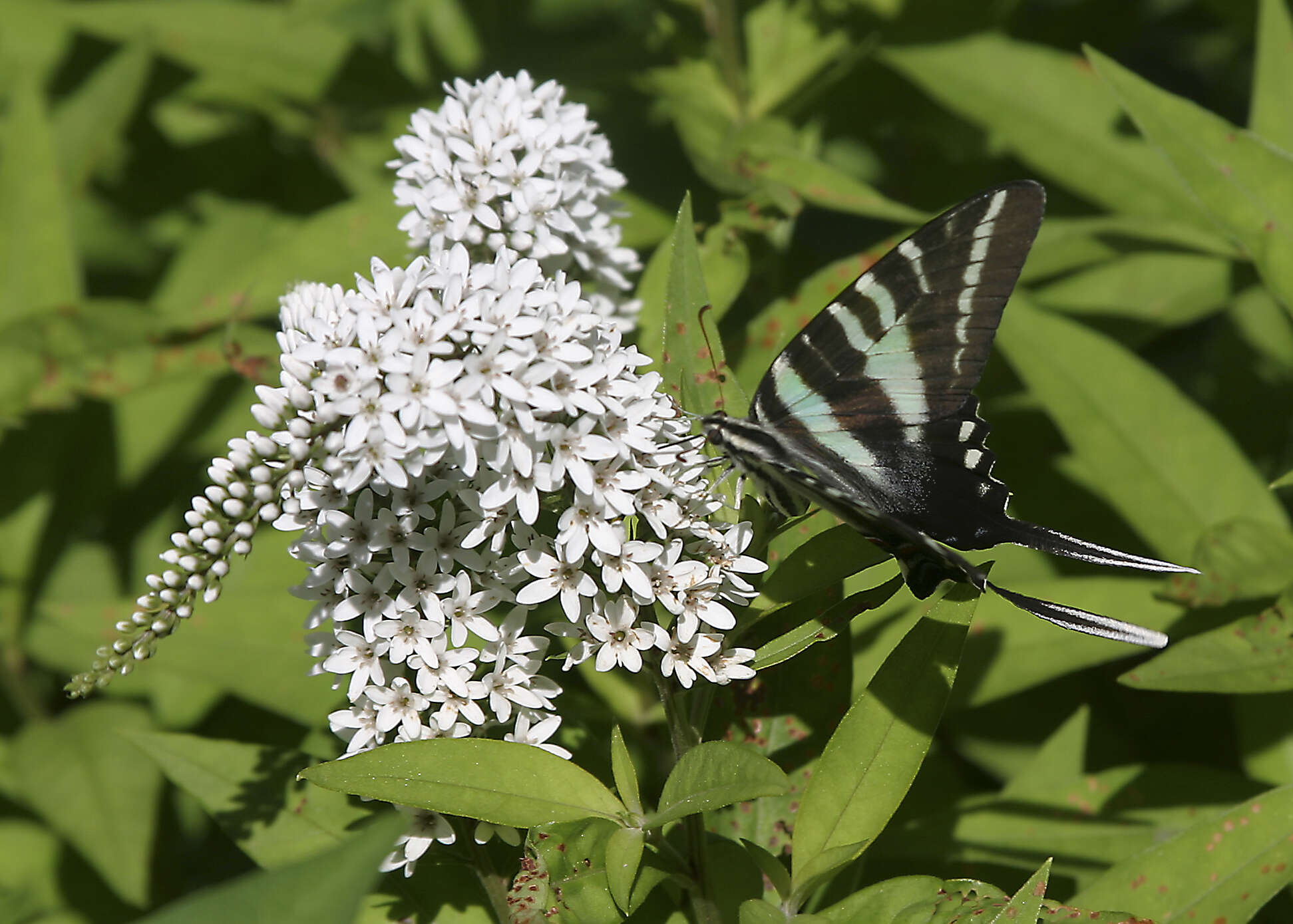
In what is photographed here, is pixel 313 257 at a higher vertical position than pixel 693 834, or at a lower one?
higher

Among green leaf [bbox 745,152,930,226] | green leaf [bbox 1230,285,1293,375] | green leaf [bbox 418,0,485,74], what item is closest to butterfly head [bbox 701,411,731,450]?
green leaf [bbox 745,152,930,226]

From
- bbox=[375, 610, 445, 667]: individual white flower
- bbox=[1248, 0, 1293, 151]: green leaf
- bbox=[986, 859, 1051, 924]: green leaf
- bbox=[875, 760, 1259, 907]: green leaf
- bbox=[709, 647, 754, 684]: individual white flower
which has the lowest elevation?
bbox=[875, 760, 1259, 907]: green leaf

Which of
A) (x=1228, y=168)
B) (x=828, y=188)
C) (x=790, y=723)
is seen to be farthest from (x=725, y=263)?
(x=1228, y=168)

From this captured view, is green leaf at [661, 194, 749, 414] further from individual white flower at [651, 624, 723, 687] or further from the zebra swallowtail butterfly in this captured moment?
individual white flower at [651, 624, 723, 687]

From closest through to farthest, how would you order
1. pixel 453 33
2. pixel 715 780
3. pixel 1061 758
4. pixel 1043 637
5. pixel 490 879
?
1. pixel 715 780
2. pixel 490 879
3. pixel 1043 637
4. pixel 1061 758
5. pixel 453 33

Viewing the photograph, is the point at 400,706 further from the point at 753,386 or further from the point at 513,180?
the point at 753,386

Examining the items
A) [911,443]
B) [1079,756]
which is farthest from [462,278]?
[1079,756]

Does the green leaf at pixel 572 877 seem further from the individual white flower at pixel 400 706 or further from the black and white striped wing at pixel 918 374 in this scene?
the black and white striped wing at pixel 918 374
